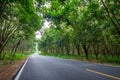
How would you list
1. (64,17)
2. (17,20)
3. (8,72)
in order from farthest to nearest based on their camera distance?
1. (64,17)
2. (17,20)
3. (8,72)

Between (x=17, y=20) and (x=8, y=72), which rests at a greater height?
(x=17, y=20)

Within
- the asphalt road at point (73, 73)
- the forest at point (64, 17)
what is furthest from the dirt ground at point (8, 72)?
the forest at point (64, 17)

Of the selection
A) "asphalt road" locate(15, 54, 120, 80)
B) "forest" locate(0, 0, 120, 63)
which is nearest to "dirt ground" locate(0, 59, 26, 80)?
"asphalt road" locate(15, 54, 120, 80)

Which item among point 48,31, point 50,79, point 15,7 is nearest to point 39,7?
point 15,7

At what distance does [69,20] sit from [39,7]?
51.2ft

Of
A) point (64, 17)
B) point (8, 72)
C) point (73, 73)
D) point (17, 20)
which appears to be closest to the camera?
point (73, 73)

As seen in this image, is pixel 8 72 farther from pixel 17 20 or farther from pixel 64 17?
pixel 64 17

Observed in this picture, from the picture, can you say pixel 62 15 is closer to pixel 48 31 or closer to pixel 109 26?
pixel 109 26

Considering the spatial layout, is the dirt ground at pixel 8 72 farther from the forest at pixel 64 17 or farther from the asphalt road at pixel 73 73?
the forest at pixel 64 17

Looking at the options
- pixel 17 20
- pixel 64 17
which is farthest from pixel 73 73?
pixel 64 17

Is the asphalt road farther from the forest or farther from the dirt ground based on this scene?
the forest

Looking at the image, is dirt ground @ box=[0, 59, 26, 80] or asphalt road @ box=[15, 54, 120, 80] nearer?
asphalt road @ box=[15, 54, 120, 80]

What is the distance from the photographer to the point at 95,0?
65.3 ft

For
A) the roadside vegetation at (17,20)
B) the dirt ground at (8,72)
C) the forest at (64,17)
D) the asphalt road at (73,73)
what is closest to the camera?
the asphalt road at (73,73)
